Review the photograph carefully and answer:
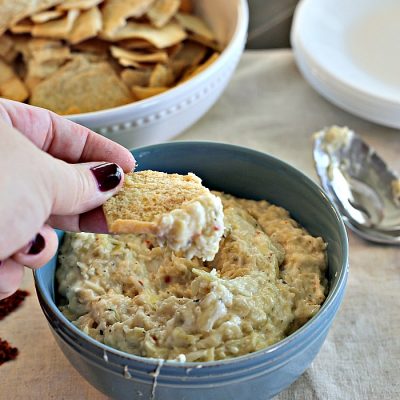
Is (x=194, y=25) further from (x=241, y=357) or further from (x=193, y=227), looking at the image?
(x=241, y=357)

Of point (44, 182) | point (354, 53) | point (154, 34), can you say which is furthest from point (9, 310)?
point (354, 53)

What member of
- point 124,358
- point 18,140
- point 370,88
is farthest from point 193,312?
point 370,88

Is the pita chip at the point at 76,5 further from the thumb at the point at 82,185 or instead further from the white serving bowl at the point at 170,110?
the thumb at the point at 82,185

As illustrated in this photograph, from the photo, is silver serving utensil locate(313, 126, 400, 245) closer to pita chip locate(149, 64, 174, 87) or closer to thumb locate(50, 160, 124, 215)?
pita chip locate(149, 64, 174, 87)

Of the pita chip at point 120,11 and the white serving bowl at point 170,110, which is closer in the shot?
the white serving bowl at point 170,110

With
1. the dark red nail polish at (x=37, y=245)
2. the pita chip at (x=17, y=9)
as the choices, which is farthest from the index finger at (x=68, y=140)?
the pita chip at (x=17, y=9)

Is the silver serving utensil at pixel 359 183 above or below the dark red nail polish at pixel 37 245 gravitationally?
below

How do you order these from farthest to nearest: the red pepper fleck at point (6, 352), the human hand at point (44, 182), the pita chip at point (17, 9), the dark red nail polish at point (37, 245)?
1. the pita chip at point (17, 9)
2. the red pepper fleck at point (6, 352)
3. the dark red nail polish at point (37, 245)
4. the human hand at point (44, 182)
